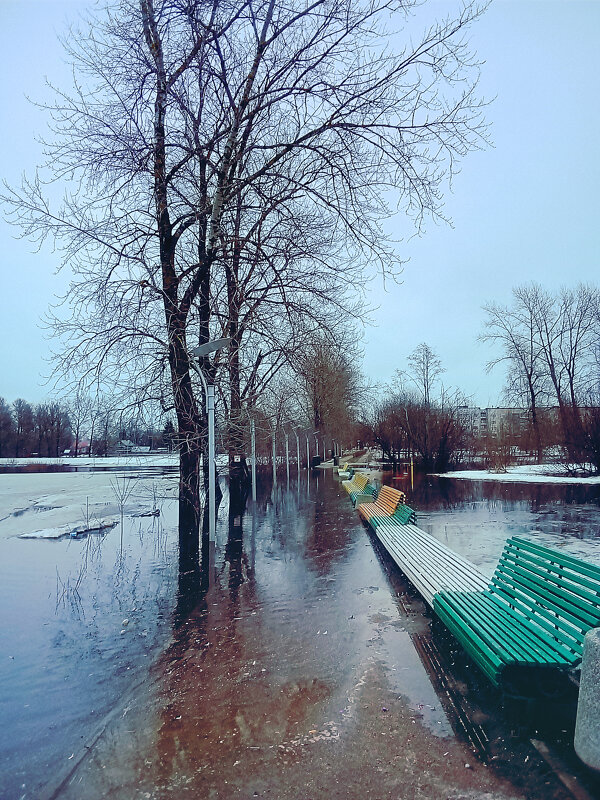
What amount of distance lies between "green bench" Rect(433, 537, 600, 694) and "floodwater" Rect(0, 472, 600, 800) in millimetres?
286

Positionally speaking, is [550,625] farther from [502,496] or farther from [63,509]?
[63,509]

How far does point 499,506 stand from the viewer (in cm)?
1658

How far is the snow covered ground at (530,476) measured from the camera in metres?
27.6

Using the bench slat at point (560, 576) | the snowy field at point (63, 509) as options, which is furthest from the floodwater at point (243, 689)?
the snowy field at point (63, 509)

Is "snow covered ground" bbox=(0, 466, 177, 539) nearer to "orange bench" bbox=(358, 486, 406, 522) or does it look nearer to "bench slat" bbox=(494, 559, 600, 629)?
"orange bench" bbox=(358, 486, 406, 522)

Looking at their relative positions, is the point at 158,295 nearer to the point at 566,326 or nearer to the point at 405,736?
the point at 405,736

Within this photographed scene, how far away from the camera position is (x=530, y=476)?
101ft

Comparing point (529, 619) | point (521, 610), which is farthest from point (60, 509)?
point (529, 619)

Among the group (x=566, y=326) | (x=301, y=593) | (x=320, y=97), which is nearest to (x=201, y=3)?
(x=320, y=97)

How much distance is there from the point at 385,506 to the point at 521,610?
314 inches

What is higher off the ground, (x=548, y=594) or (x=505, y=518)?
(x=548, y=594)

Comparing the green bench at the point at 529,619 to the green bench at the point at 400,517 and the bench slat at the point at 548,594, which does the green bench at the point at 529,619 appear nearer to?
the bench slat at the point at 548,594

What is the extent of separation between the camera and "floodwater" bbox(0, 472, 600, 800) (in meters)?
3.07

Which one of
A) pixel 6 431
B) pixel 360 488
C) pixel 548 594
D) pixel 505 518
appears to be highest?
pixel 6 431
